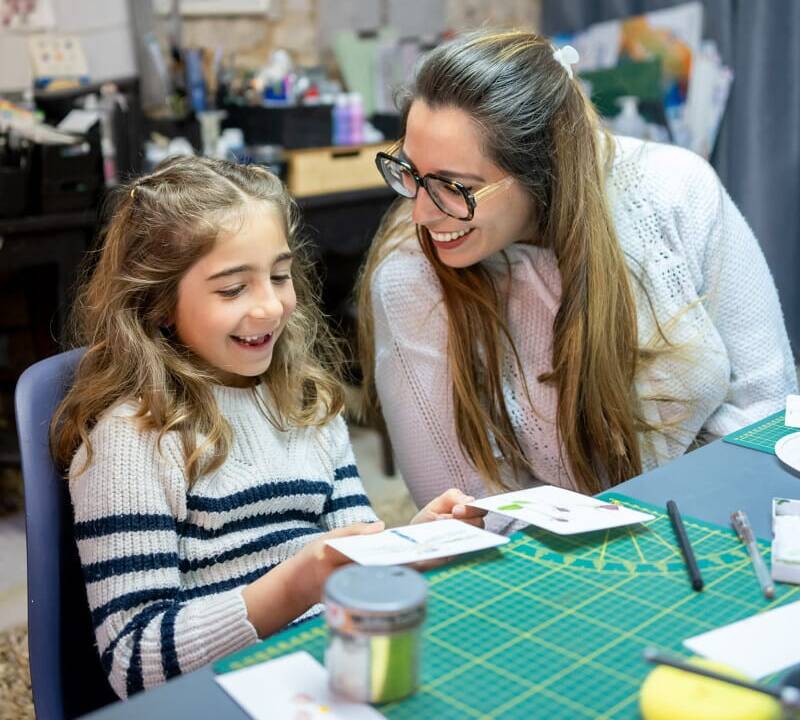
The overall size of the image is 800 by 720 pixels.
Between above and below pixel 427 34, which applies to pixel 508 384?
below

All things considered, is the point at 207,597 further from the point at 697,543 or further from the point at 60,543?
the point at 697,543

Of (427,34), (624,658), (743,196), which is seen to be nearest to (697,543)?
(624,658)

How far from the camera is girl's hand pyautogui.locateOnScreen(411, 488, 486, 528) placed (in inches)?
47.3

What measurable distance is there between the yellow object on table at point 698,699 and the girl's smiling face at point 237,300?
0.71 metres

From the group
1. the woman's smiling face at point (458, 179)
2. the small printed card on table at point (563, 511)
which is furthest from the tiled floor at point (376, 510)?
the small printed card on table at point (563, 511)

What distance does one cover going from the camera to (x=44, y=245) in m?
2.57

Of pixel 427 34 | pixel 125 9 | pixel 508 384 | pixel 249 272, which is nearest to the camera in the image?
pixel 249 272

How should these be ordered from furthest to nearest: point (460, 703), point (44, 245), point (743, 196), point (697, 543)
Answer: point (743, 196), point (44, 245), point (697, 543), point (460, 703)

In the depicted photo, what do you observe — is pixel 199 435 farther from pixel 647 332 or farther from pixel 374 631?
pixel 647 332

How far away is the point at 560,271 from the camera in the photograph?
1.65 meters

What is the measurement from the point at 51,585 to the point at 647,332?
99 cm

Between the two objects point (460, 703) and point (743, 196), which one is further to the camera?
point (743, 196)

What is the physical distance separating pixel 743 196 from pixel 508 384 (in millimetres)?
2062

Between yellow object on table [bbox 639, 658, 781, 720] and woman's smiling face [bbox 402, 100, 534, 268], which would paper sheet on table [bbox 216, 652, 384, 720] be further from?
woman's smiling face [bbox 402, 100, 534, 268]
